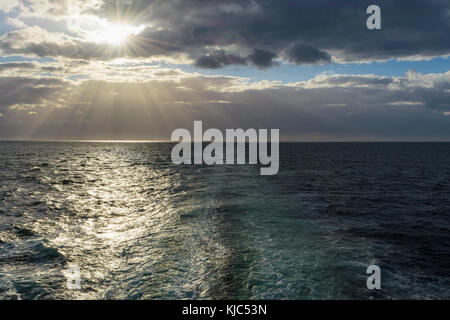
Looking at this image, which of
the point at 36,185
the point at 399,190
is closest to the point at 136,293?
the point at 36,185

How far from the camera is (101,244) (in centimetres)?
1454

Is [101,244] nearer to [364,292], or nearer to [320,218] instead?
[364,292]

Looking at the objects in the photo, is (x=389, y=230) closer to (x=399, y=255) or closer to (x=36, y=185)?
(x=399, y=255)

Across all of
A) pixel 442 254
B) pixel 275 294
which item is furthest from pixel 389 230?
pixel 275 294

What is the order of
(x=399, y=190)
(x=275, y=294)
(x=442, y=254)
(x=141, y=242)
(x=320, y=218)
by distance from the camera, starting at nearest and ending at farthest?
(x=275, y=294) → (x=442, y=254) → (x=141, y=242) → (x=320, y=218) → (x=399, y=190)

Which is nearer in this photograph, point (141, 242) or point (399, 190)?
point (141, 242)

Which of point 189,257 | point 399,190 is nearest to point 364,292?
point 189,257

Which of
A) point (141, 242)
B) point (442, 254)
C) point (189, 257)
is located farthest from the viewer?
point (141, 242)

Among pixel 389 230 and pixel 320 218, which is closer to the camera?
pixel 389 230

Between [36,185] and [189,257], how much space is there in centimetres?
3008

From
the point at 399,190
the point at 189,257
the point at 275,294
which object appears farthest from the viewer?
the point at 399,190

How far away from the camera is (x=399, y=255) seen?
527 inches

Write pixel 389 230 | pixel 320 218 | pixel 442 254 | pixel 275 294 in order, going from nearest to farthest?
pixel 275 294
pixel 442 254
pixel 389 230
pixel 320 218

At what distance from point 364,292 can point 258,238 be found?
6392 mm
